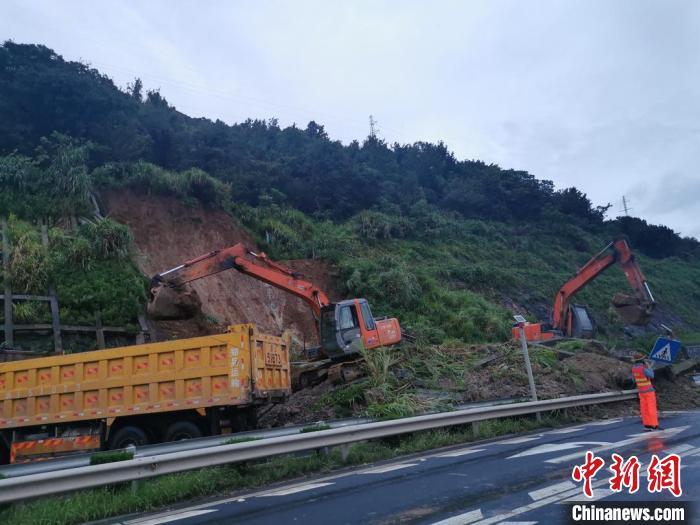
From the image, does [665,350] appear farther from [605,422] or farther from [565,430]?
[565,430]

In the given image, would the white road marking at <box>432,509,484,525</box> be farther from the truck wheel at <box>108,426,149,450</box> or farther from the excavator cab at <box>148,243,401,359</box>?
the excavator cab at <box>148,243,401,359</box>

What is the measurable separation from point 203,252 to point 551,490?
79.0 feet

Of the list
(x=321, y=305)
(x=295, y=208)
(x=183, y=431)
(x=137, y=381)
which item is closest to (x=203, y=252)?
(x=295, y=208)

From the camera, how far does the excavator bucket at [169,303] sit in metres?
15.9

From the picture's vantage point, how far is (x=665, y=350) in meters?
13.2

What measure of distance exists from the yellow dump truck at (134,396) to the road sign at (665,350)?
9.00m

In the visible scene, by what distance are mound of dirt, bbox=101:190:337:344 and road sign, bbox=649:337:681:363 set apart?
1569cm

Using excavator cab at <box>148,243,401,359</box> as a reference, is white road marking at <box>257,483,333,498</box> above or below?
below

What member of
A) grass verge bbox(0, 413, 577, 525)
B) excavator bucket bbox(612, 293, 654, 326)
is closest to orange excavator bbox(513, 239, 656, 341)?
excavator bucket bbox(612, 293, 654, 326)

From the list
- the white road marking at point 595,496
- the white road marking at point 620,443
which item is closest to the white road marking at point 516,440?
the white road marking at point 620,443

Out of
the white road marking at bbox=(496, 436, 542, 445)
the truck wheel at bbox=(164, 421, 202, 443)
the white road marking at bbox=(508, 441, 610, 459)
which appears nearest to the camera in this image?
the white road marking at bbox=(508, 441, 610, 459)

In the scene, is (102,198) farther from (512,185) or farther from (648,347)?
(512,185)

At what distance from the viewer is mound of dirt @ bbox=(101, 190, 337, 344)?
2552 cm

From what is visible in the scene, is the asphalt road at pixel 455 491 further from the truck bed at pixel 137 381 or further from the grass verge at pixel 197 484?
the truck bed at pixel 137 381
